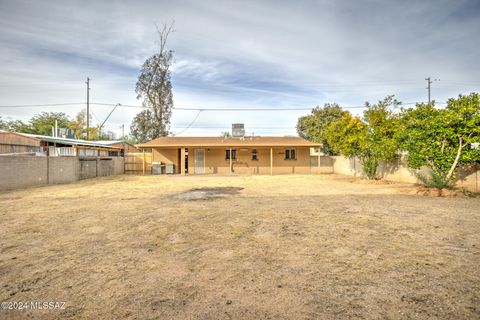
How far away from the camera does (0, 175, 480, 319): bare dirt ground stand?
93.9 inches

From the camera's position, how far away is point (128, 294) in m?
2.65

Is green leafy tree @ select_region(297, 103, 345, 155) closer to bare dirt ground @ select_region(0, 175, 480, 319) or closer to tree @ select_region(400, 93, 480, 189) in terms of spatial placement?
tree @ select_region(400, 93, 480, 189)

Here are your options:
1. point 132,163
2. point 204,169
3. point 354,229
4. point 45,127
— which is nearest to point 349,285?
point 354,229

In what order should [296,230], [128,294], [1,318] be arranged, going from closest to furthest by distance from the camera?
[1,318] → [128,294] → [296,230]

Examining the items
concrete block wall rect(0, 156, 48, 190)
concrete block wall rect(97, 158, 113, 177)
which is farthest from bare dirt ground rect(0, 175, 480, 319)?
concrete block wall rect(97, 158, 113, 177)

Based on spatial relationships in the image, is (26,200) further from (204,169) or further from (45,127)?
(45,127)

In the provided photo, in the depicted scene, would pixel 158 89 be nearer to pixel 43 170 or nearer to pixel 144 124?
pixel 144 124

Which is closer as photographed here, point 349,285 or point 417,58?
point 349,285

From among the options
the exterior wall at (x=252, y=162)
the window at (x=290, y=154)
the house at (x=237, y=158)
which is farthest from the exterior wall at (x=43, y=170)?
the window at (x=290, y=154)

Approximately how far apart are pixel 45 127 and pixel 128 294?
1957 inches

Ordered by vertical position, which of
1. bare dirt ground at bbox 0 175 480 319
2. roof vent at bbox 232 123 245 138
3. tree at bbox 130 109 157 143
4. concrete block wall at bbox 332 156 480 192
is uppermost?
tree at bbox 130 109 157 143

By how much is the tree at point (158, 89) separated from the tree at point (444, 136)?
86.0 feet

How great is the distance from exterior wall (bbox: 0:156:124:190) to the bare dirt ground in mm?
7146

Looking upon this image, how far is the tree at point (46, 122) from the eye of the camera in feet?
131
